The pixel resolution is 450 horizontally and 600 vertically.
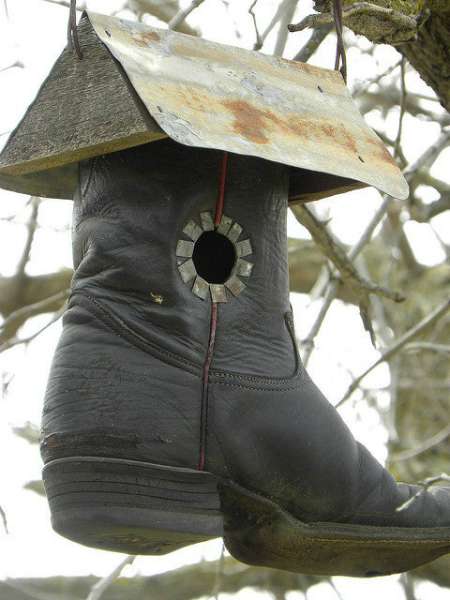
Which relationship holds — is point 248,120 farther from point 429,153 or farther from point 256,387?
point 429,153

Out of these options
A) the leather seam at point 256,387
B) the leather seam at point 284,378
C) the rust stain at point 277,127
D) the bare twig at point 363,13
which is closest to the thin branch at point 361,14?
the bare twig at point 363,13

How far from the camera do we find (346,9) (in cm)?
206

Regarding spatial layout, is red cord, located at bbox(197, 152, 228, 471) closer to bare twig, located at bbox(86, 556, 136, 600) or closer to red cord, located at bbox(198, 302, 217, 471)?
red cord, located at bbox(198, 302, 217, 471)

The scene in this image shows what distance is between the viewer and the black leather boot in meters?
1.72

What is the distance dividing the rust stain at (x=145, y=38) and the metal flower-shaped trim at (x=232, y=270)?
26cm

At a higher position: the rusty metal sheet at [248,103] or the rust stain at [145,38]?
the rust stain at [145,38]

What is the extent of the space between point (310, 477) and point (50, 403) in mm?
394

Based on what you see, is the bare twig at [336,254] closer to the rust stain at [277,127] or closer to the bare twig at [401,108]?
the bare twig at [401,108]

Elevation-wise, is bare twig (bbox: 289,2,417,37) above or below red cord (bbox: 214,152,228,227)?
above

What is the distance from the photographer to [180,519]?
171 cm

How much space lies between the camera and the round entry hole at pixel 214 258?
74.5 inches

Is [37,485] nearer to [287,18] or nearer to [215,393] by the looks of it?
[287,18]

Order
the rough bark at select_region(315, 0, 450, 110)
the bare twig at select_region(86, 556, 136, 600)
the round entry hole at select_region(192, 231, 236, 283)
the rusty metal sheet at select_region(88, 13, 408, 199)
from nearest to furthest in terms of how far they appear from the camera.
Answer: the rusty metal sheet at select_region(88, 13, 408, 199) < the round entry hole at select_region(192, 231, 236, 283) < the rough bark at select_region(315, 0, 450, 110) < the bare twig at select_region(86, 556, 136, 600)

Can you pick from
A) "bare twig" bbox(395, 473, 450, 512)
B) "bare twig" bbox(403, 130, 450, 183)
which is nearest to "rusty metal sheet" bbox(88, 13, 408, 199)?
"bare twig" bbox(395, 473, 450, 512)
